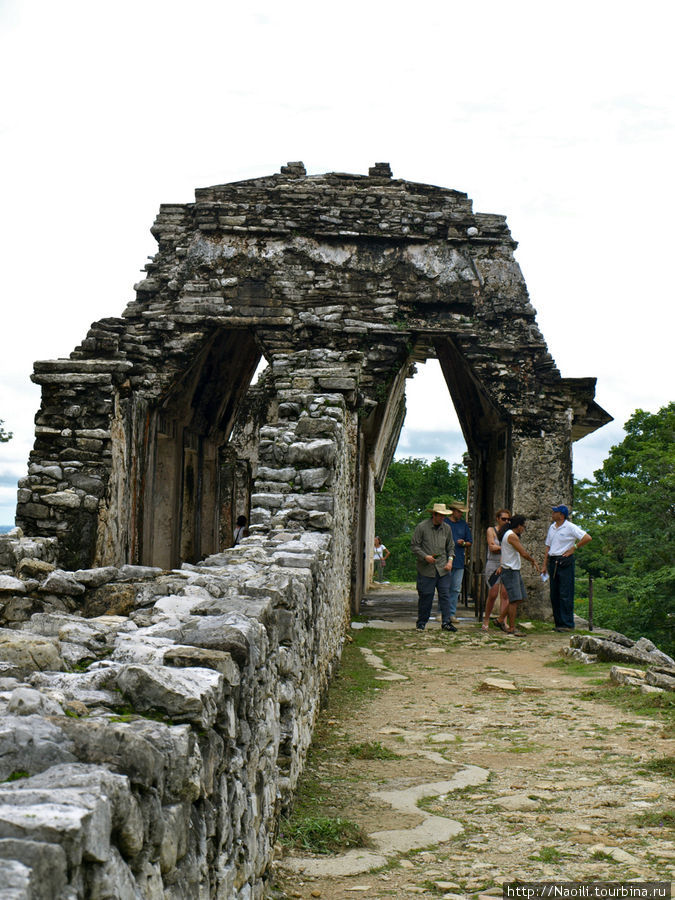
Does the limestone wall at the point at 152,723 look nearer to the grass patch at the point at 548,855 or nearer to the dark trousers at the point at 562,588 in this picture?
the grass patch at the point at 548,855

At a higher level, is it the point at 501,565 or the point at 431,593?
the point at 501,565

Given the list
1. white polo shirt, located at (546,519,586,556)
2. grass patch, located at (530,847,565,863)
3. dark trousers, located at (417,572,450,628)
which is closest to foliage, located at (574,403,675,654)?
white polo shirt, located at (546,519,586,556)

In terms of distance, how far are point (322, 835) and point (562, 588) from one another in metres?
8.31

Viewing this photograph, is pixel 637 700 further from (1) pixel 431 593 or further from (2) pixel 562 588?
(2) pixel 562 588

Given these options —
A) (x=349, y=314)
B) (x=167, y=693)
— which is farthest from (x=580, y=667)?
(x=167, y=693)

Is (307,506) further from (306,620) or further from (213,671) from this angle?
(213,671)

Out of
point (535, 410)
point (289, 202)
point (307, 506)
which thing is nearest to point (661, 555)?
point (535, 410)

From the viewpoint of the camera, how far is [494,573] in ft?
38.3

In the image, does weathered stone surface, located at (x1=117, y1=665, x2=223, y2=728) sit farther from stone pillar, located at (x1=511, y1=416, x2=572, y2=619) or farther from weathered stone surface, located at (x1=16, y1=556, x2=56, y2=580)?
stone pillar, located at (x1=511, y1=416, x2=572, y2=619)

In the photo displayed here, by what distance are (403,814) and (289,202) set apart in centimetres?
1040

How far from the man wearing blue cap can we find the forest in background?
2.97 ft

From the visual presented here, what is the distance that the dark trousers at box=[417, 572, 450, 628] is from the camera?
11.2 m

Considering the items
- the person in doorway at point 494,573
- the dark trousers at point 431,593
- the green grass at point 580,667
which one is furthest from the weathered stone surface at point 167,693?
the person in doorway at point 494,573

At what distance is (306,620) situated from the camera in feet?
16.5
